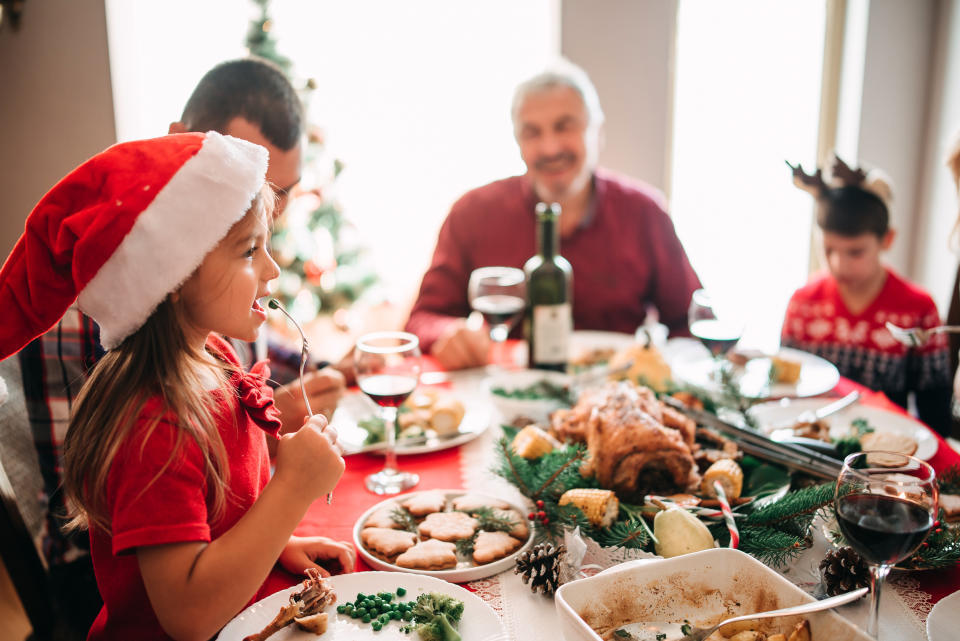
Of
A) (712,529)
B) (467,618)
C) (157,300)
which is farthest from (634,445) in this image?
(157,300)

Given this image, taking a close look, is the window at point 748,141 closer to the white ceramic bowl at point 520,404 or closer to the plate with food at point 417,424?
the white ceramic bowl at point 520,404

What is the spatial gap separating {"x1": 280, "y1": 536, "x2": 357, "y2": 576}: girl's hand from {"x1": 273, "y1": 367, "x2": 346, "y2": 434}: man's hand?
351 mm

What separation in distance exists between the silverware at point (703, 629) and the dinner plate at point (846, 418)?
0.63 m

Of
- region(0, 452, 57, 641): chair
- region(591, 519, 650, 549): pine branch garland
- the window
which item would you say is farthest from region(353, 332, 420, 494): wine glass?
the window

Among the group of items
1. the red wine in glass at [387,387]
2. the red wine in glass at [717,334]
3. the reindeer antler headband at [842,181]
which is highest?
the reindeer antler headband at [842,181]

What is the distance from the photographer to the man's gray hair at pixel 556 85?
2412 mm

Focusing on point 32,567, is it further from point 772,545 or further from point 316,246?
point 316,246

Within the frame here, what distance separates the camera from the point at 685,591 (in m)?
0.78

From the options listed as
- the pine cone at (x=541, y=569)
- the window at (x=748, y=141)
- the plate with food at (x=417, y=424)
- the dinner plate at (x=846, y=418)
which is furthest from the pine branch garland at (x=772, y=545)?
the window at (x=748, y=141)

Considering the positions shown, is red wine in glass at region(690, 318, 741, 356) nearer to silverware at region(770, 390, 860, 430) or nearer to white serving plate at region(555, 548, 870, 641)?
silverware at region(770, 390, 860, 430)

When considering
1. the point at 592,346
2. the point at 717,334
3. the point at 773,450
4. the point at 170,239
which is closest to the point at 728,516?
the point at 773,450

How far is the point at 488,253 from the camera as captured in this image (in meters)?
2.60

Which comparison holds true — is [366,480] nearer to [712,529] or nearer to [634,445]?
[634,445]

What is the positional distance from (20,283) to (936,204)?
13.4 feet
